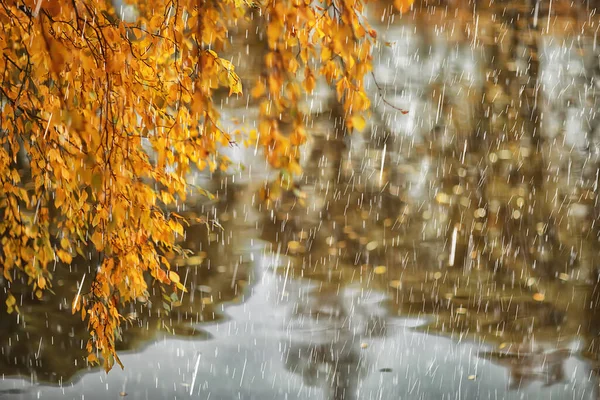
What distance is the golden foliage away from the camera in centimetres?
181

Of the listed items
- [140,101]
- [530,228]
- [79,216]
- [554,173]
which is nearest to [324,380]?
[530,228]

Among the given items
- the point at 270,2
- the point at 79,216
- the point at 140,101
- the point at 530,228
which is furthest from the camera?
the point at 530,228

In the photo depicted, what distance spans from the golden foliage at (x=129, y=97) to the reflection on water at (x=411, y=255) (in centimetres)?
363

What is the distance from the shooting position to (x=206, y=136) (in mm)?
2047

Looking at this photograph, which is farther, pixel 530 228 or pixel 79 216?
pixel 530 228

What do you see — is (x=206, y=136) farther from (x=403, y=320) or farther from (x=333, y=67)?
(x=403, y=320)

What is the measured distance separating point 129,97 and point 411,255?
5610 mm

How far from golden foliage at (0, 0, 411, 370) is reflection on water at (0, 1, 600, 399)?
11.9 ft

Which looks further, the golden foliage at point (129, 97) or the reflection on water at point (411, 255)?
the reflection on water at point (411, 255)

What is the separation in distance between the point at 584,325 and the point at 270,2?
642 cm

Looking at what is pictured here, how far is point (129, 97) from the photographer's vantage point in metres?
2.53

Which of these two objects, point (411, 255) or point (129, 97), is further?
point (411, 255)

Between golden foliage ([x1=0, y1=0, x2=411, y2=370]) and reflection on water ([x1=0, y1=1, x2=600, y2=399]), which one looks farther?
reflection on water ([x1=0, y1=1, x2=600, y2=399])

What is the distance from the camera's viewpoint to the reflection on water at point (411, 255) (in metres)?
6.63
